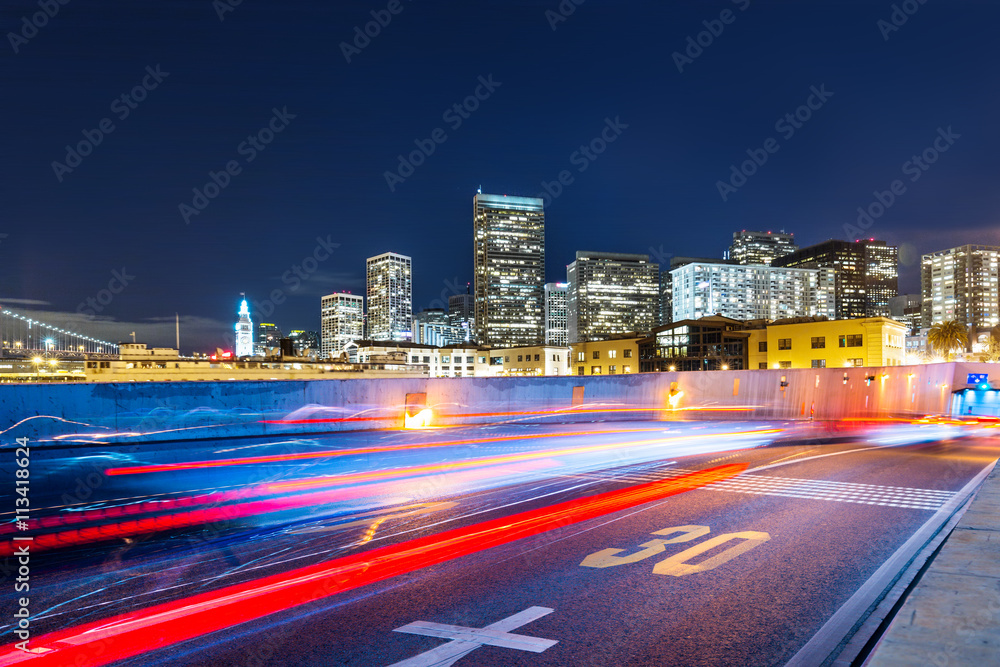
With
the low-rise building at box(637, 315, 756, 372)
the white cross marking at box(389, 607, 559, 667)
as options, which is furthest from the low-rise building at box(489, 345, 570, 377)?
the white cross marking at box(389, 607, 559, 667)

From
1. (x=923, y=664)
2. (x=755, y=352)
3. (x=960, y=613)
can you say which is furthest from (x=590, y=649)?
(x=755, y=352)

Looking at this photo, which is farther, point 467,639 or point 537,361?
point 537,361

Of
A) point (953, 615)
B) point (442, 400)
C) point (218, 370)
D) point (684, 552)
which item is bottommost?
point (684, 552)

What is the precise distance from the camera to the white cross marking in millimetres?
4840

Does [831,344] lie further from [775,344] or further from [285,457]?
[285,457]

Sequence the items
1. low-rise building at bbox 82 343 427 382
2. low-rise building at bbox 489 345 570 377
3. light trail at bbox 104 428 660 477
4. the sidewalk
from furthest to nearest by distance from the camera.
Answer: low-rise building at bbox 489 345 570 377 < low-rise building at bbox 82 343 427 382 < light trail at bbox 104 428 660 477 < the sidewalk

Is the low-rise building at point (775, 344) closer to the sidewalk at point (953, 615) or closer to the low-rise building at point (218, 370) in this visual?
the low-rise building at point (218, 370)

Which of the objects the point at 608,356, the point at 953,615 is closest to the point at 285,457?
the point at 953,615

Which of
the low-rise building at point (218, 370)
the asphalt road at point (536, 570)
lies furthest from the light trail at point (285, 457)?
the low-rise building at point (218, 370)

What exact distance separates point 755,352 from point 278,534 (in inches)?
3127

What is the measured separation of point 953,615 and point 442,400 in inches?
1071

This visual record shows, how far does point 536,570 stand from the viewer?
7.26m

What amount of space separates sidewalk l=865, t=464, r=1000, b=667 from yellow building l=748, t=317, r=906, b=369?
64.0 metres

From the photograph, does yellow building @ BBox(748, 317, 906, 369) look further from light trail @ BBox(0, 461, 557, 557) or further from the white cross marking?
the white cross marking
